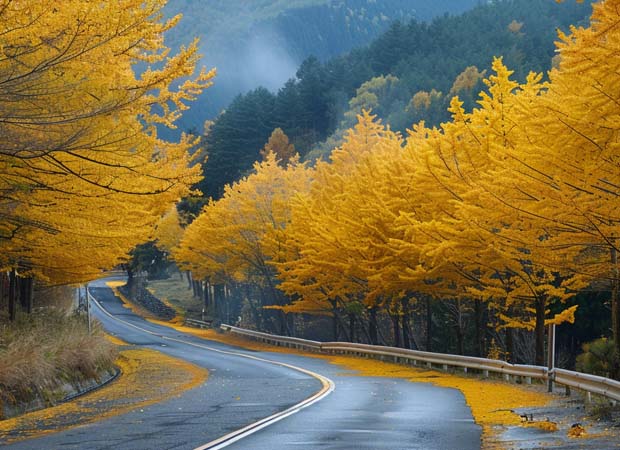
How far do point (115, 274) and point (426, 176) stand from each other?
116305mm

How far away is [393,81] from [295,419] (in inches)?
4188

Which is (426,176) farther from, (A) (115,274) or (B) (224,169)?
(A) (115,274)

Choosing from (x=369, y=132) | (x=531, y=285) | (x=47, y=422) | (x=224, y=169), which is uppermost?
(x=224, y=169)

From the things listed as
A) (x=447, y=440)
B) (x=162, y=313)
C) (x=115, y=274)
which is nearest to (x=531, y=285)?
(x=447, y=440)

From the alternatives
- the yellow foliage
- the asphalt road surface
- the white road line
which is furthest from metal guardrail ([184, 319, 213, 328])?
the yellow foliage

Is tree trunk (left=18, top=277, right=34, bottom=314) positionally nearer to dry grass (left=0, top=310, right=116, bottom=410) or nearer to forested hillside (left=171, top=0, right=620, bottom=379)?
dry grass (left=0, top=310, right=116, bottom=410)

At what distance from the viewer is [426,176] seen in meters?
25.1

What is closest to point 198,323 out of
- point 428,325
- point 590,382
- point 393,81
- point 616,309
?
point 428,325

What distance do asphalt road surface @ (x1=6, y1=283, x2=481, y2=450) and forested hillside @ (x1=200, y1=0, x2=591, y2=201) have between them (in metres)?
68.5

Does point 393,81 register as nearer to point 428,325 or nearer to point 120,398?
point 428,325

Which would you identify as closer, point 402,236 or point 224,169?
point 402,236

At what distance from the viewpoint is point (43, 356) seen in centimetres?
2028

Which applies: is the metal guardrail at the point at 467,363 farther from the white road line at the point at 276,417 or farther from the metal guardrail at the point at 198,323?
the metal guardrail at the point at 198,323

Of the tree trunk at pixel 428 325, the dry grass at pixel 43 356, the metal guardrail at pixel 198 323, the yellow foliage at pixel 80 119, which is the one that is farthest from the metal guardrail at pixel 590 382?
the metal guardrail at pixel 198 323
